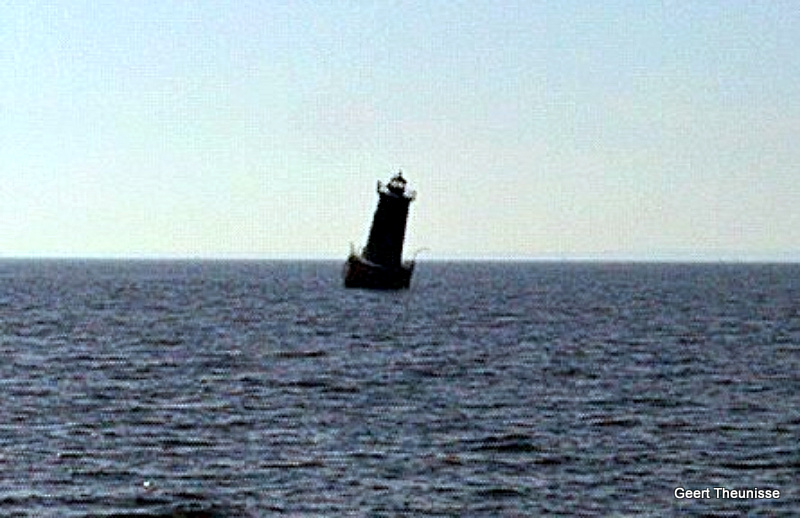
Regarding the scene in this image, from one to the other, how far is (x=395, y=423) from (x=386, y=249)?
244 feet

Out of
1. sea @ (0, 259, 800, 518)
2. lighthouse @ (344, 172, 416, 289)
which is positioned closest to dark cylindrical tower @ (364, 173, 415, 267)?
lighthouse @ (344, 172, 416, 289)

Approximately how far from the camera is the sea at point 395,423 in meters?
26.7

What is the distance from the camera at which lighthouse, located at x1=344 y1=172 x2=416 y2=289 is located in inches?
4166

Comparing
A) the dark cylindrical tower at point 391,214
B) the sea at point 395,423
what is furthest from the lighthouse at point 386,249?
the sea at point 395,423

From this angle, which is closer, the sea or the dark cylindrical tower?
the sea

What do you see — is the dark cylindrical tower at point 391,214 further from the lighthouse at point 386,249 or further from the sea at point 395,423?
the sea at point 395,423

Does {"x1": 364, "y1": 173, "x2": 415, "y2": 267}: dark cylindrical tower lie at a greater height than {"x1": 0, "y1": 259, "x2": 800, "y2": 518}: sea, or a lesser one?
greater

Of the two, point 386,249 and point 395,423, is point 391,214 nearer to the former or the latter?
point 386,249

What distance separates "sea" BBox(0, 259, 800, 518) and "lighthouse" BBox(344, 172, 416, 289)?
106 feet

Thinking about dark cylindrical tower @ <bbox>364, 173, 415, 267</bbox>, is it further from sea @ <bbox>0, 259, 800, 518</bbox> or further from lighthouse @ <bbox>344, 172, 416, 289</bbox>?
sea @ <bbox>0, 259, 800, 518</bbox>

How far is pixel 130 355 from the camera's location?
5828cm

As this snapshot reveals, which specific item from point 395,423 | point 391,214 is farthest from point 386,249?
point 395,423

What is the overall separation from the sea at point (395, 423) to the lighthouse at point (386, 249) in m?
32.2

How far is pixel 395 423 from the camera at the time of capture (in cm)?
3622
